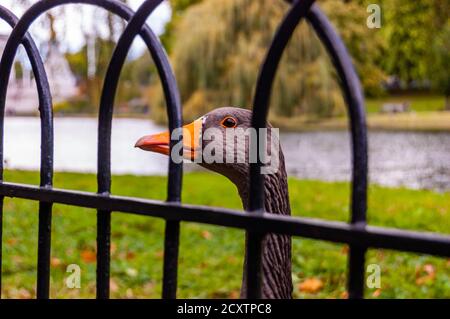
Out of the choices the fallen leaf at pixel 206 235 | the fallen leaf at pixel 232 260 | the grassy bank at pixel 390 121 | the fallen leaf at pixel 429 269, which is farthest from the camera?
the grassy bank at pixel 390 121

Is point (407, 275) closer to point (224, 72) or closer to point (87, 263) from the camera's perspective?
point (87, 263)

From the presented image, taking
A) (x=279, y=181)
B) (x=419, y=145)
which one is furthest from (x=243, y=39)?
(x=279, y=181)

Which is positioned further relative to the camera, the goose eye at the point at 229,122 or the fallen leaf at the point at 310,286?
the fallen leaf at the point at 310,286

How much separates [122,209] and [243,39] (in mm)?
13925

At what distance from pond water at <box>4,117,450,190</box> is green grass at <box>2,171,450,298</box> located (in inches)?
91.4

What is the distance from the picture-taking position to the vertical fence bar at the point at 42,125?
150 centimetres

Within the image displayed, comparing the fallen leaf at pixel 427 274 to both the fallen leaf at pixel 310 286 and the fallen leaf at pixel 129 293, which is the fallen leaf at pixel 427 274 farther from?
the fallen leaf at pixel 129 293

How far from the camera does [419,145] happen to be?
53.3 feet

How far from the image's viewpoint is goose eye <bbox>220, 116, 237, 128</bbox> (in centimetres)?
169

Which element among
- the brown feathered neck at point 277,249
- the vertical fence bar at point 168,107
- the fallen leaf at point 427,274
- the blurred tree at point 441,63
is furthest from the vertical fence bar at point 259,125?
the blurred tree at point 441,63

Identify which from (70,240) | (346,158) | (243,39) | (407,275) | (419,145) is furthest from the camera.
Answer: (419,145)

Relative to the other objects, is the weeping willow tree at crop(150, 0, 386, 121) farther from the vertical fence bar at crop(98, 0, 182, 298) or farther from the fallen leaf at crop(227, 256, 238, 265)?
the vertical fence bar at crop(98, 0, 182, 298)

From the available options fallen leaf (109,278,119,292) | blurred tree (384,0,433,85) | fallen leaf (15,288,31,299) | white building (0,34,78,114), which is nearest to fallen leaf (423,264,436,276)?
fallen leaf (109,278,119,292)
